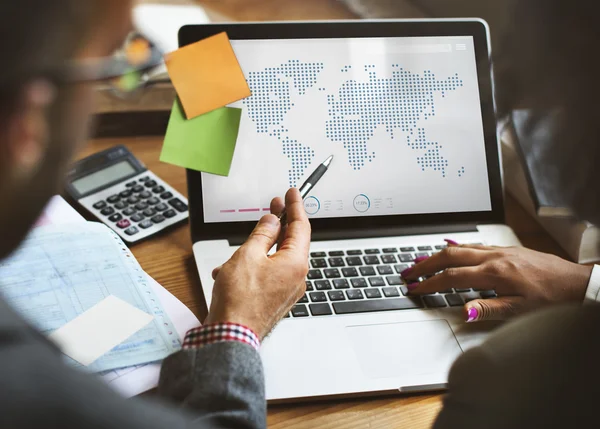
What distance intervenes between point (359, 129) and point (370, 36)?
0.14 m

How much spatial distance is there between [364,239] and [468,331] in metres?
0.21

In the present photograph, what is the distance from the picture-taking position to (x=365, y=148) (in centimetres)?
93

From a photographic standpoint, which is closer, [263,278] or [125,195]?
[263,278]

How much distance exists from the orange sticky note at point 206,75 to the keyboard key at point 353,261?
27 cm

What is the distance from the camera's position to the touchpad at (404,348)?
73cm

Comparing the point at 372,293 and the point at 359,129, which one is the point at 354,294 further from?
the point at 359,129

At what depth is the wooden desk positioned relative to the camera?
693 mm

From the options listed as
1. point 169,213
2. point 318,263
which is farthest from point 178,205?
point 318,263

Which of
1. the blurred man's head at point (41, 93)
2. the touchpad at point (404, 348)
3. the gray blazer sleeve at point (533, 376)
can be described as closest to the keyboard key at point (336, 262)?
the touchpad at point (404, 348)

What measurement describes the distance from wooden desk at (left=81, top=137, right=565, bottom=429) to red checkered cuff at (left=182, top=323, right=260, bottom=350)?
11 cm

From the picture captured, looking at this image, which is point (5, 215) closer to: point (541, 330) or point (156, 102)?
point (541, 330)

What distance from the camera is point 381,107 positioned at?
0.94 metres

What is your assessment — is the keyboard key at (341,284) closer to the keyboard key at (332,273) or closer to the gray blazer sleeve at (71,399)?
the keyboard key at (332,273)

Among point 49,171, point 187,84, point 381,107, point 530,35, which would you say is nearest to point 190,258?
point 187,84
